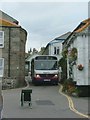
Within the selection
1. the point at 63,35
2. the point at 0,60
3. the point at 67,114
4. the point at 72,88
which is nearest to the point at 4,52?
the point at 0,60

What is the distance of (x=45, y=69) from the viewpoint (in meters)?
35.5

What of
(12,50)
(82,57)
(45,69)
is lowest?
(45,69)

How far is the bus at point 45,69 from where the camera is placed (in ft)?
116

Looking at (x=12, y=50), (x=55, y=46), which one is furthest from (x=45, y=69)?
(x=55, y=46)

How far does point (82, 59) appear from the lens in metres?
25.7

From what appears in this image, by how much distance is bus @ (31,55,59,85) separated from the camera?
35.3 meters

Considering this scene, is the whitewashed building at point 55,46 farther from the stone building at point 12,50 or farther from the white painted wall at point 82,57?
the white painted wall at point 82,57

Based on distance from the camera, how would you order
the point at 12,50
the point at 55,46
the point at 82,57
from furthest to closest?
the point at 55,46 < the point at 12,50 < the point at 82,57

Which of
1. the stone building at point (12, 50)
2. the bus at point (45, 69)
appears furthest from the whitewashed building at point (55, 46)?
the stone building at point (12, 50)

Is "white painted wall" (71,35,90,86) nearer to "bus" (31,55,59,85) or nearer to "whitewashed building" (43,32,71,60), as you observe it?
"bus" (31,55,59,85)

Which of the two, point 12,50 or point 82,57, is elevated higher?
point 12,50

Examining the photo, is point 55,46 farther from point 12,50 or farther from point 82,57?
point 82,57

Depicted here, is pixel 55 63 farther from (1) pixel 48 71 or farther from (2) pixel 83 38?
(2) pixel 83 38

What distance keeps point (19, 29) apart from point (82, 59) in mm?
11708
